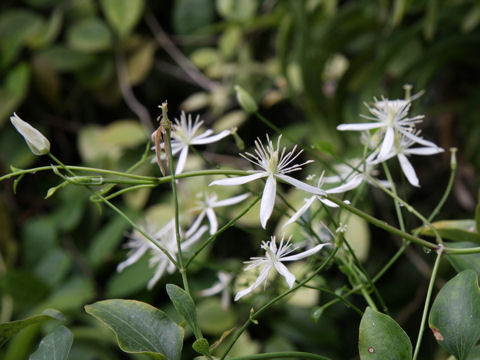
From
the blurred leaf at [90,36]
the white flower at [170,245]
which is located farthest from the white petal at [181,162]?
the blurred leaf at [90,36]

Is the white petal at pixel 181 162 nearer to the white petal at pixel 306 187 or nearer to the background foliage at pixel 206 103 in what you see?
the white petal at pixel 306 187

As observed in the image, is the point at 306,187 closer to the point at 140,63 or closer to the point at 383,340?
the point at 383,340

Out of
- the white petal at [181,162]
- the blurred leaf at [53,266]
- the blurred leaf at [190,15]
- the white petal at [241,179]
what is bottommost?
the blurred leaf at [53,266]

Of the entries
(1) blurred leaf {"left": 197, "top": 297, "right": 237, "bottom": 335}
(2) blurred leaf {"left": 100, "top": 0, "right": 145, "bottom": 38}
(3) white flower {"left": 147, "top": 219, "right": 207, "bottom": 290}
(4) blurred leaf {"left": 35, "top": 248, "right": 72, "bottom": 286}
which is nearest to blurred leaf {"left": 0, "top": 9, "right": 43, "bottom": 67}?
(2) blurred leaf {"left": 100, "top": 0, "right": 145, "bottom": 38}

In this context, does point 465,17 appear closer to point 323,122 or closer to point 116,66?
point 323,122

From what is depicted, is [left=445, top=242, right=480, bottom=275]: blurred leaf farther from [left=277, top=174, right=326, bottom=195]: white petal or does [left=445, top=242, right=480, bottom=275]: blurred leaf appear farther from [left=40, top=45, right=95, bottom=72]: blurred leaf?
[left=40, top=45, right=95, bottom=72]: blurred leaf

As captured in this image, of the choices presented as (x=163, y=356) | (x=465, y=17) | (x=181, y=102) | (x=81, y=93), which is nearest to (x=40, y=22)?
(x=81, y=93)
